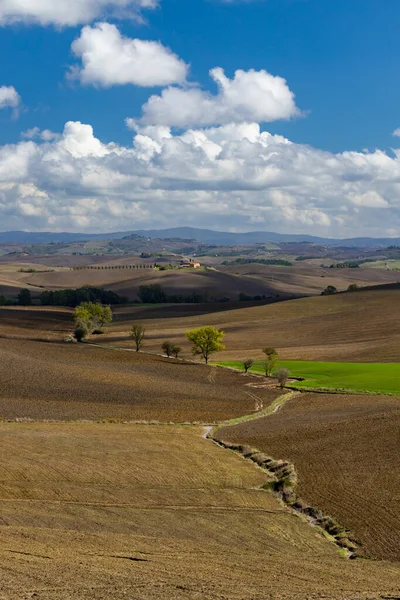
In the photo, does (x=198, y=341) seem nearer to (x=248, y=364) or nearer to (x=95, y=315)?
(x=248, y=364)

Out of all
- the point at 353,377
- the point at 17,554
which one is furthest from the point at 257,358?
the point at 17,554

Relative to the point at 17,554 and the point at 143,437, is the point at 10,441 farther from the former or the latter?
the point at 17,554

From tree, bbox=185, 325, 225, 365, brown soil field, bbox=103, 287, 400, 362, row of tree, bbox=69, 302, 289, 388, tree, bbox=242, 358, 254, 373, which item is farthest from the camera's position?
brown soil field, bbox=103, 287, 400, 362

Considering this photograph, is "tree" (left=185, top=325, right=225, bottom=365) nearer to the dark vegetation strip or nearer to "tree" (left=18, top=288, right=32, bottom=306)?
the dark vegetation strip

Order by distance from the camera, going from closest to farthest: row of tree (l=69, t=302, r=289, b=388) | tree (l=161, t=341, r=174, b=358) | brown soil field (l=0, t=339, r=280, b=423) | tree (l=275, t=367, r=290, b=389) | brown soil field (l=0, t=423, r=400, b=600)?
1. brown soil field (l=0, t=423, r=400, b=600)
2. brown soil field (l=0, t=339, r=280, b=423)
3. tree (l=275, t=367, r=290, b=389)
4. row of tree (l=69, t=302, r=289, b=388)
5. tree (l=161, t=341, r=174, b=358)

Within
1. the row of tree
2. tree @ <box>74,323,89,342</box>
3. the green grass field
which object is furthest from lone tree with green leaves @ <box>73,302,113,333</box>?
the green grass field

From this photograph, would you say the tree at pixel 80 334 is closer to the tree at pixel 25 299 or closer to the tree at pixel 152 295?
the tree at pixel 25 299
